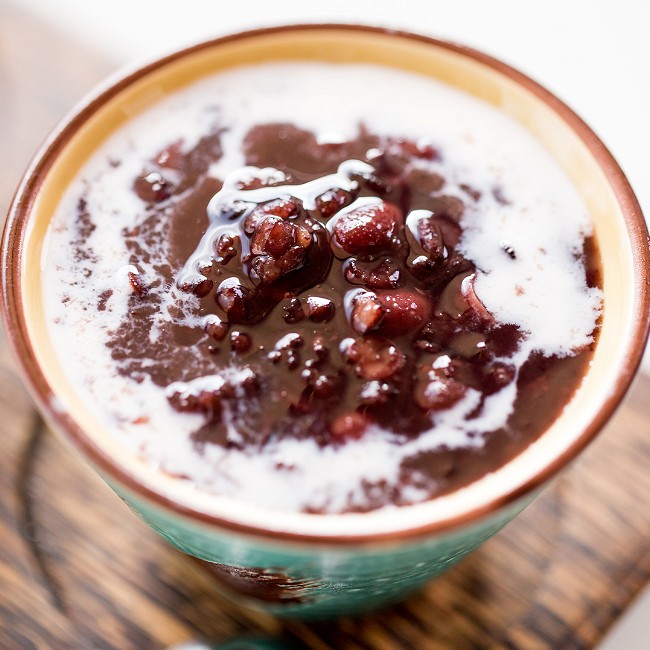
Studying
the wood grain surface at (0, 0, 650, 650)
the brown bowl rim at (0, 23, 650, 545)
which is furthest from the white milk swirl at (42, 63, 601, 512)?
the wood grain surface at (0, 0, 650, 650)

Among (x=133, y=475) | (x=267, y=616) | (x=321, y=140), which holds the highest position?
(x=321, y=140)

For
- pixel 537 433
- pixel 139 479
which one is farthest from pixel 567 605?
pixel 139 479

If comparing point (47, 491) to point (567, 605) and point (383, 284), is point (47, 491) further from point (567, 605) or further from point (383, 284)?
point (567, 605)

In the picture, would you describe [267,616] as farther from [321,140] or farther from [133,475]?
[321,140]

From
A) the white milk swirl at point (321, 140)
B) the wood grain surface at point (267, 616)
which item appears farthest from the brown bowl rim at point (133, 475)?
the wood grain surface at point (267, 616)

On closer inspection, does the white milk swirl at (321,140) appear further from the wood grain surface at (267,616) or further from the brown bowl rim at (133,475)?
the wood grain surface at (267,616)

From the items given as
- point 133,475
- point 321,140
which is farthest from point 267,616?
point 321,140
